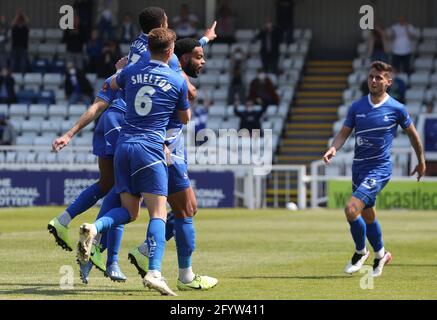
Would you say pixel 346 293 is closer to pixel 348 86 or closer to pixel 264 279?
pixel 264 279

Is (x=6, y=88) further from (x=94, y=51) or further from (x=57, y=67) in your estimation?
(x=94, y=51)

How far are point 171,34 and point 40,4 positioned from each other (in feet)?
98.1

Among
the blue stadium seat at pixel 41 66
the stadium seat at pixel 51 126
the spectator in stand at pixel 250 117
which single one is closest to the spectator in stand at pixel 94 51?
the blue stadium seat at pixel 41 66

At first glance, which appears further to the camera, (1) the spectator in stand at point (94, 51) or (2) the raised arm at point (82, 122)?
(1) the spectator in stand at point (94, 51)

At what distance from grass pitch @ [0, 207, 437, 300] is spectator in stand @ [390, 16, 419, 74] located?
9421 mm

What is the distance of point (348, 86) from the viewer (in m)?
35.4

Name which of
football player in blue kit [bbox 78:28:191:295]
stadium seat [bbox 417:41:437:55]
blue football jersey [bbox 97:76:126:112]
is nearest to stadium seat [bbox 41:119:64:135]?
stadium seat [bbox 417:41:437:55]

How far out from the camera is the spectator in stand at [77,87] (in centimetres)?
3441

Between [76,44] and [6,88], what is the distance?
8.55 feet

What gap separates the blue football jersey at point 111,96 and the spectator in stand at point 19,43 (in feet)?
78.1

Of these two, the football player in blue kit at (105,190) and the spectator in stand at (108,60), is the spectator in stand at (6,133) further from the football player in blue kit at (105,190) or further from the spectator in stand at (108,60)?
the football player in blue kit at (105,190)

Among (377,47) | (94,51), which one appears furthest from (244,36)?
(377,47)

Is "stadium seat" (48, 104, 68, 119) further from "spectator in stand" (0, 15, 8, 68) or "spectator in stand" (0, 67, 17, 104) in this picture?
"spectator in stand" (0, 15, 8, 68)
